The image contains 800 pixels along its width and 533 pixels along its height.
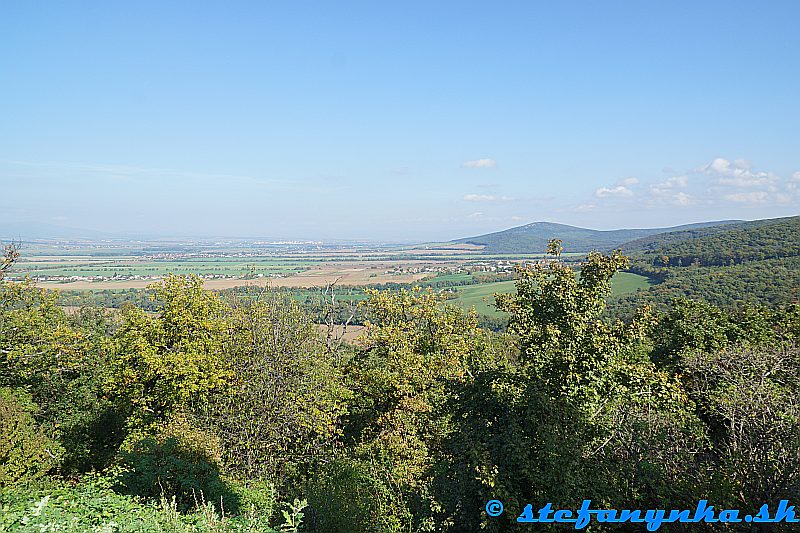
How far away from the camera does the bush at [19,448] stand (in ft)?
42.0

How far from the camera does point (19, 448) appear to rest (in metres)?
13.3

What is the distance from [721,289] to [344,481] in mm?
41389

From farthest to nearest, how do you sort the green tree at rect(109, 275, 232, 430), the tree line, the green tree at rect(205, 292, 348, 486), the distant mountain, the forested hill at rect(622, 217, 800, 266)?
the distant mountain → the forested hill at rect(622, 217, 800, 266) → the green tree at rect(109, 275, 232, 430) → the green tree at rect(205, 292, 348, 486) → the tree line

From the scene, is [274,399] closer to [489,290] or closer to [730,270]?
[730,270]

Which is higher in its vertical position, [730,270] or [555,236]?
[555,236]

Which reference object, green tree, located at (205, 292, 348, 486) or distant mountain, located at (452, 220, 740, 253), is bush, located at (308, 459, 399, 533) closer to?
green tree, located at (205, 292, 348, 486)

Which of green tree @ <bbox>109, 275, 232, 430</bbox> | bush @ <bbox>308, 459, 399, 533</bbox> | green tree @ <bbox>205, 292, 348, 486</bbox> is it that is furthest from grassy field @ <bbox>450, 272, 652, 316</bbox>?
bush @ <bbox>308, 459, 399, 533</bbox>

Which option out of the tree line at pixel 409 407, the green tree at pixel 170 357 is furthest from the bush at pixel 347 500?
the green tree at pixel 170 357

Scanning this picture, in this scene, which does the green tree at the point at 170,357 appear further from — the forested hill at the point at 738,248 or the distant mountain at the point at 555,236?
the distant mountain at the point at 555,236

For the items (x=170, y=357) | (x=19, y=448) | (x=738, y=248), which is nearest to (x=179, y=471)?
(x=170, y=357)

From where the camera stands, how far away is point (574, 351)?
35.1 feet

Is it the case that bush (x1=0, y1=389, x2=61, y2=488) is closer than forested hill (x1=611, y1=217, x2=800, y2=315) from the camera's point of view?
Yes

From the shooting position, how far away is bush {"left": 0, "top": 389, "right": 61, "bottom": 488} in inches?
504

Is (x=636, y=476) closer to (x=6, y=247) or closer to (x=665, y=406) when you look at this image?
(x=665, y=406)
